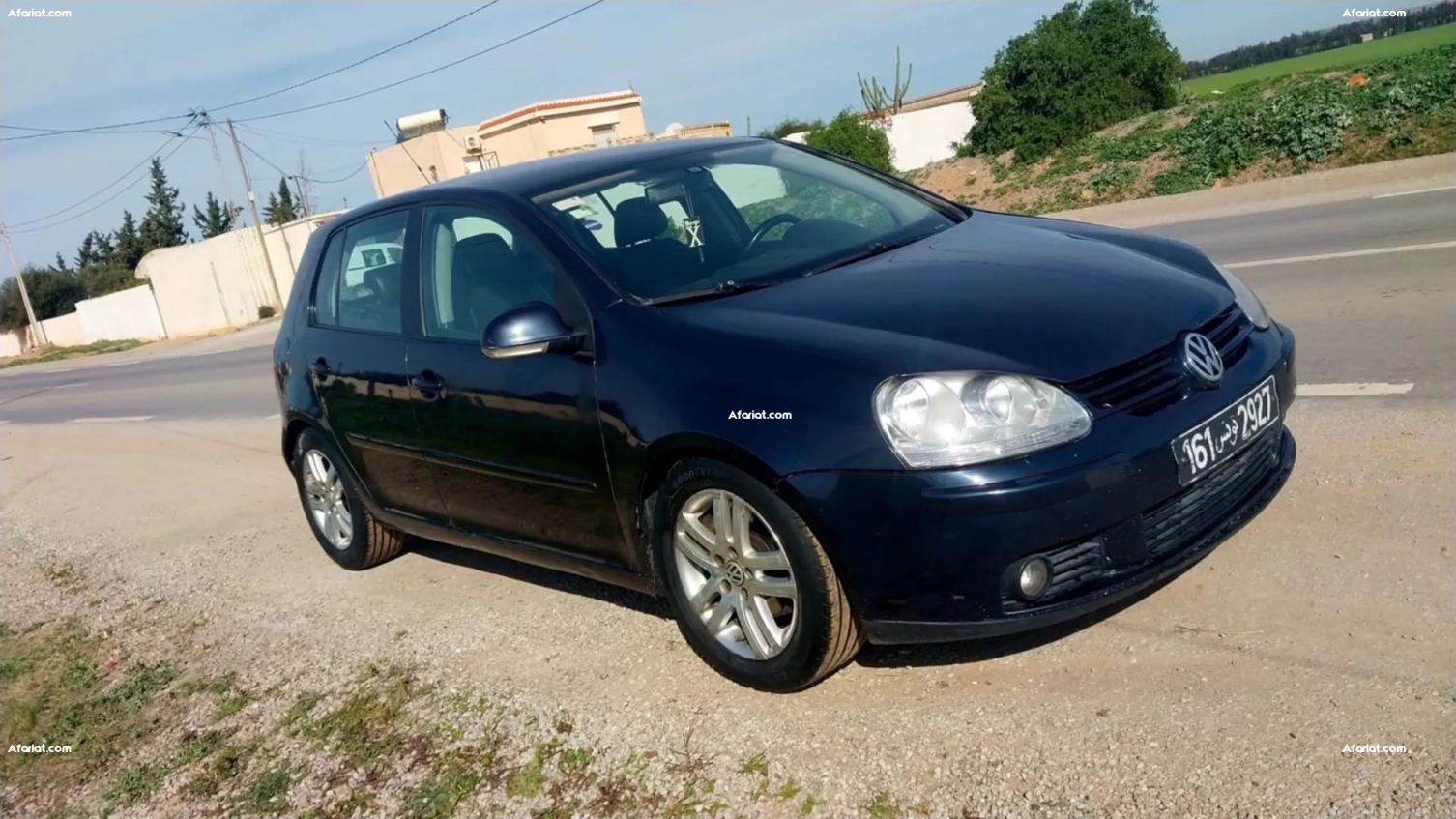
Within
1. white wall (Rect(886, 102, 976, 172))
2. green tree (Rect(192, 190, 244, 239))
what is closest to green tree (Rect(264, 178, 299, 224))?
green tree (Rect(192, 190, 244, 239))

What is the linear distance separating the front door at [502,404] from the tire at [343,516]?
1.02 m

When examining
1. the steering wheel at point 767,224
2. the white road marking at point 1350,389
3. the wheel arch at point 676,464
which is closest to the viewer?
the wheel arch at point 676,464

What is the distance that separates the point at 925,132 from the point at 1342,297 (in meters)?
28.1

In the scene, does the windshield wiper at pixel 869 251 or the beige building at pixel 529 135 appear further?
the beige building at pixel 529 135

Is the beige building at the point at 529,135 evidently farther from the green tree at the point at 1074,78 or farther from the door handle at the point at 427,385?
the door handle at the point at 427,385

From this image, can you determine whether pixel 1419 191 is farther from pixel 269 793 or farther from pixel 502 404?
pixel 269 793

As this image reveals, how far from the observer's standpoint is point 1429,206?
10.7m

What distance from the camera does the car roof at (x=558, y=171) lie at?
4.55 meters

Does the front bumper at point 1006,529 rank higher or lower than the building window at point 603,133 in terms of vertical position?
lower

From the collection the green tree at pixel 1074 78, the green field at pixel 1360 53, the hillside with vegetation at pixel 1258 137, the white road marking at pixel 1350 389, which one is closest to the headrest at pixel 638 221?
the white road marking at pixel 1350 389

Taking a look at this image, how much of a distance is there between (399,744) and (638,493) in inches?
42.8

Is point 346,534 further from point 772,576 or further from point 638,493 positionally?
point 772,576

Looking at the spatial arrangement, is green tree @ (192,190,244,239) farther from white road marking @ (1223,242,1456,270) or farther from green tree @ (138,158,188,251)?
white road marking @ (1223,242,1456,270)

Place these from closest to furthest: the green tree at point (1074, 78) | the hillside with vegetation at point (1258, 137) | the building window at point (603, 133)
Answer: the hillside with vegetation at point (1258, 137)
the green tree at point (1074, 78)
the building window at point (603, 133)
